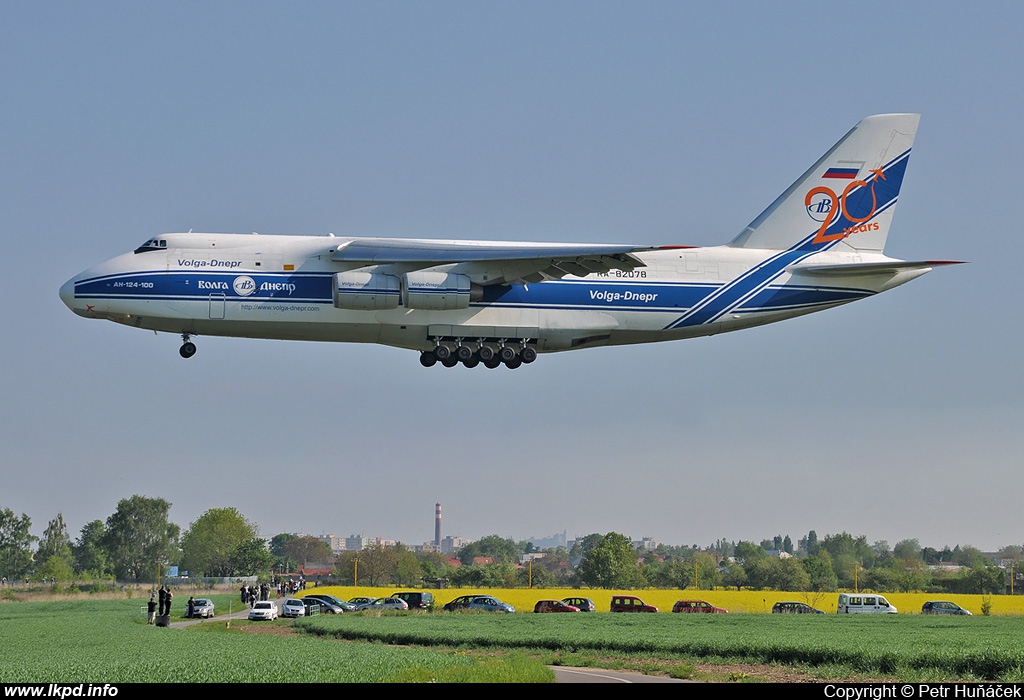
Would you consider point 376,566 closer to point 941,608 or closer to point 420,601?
point 420,601

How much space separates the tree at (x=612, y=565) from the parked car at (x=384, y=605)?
1940cm

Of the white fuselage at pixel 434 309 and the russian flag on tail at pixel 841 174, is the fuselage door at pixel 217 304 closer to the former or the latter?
the white fuselage at pixel 434 309

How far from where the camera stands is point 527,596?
54.3 meters

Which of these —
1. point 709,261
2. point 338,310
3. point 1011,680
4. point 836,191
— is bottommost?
point 1011,680

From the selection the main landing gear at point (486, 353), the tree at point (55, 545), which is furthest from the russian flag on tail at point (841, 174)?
the tree at point (55, 545)

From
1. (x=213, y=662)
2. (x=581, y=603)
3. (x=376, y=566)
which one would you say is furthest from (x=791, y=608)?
(x=376, y=566)

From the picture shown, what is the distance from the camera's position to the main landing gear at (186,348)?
98.0 feet

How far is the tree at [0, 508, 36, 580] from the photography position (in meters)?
92.8

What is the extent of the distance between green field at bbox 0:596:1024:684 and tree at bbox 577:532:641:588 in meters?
24.0

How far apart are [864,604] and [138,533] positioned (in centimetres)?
6940

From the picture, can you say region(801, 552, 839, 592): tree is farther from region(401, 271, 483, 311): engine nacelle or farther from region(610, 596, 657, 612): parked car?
region(401, 271, 483, 311): engine nacelle

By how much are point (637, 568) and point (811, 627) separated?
34.9 m

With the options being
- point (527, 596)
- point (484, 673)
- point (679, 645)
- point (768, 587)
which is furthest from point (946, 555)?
point (484, 673)

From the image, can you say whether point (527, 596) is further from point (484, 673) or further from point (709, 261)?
point (484, 673)
